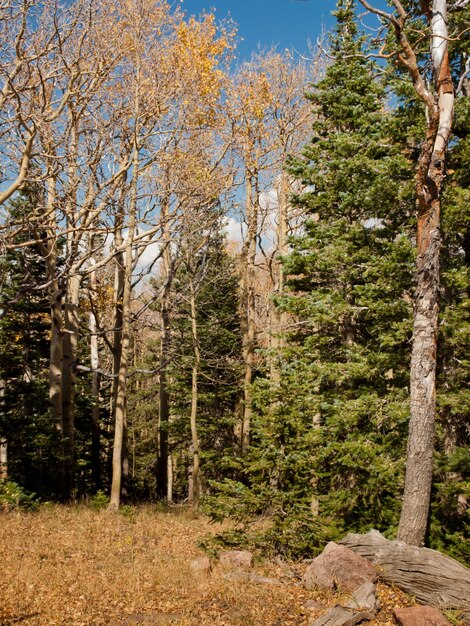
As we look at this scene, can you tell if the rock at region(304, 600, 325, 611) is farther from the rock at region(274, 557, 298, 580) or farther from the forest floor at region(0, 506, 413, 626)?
the rock at region(274, 557, 298, 580)

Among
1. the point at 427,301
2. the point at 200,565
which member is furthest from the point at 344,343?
the point at 200,565

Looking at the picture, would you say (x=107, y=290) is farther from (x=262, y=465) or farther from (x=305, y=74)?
(x=262, y=465)

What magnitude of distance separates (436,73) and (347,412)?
21.1 feet

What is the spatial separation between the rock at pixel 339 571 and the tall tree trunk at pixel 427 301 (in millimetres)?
964

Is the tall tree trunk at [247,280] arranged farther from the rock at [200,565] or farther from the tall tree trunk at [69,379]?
the rock at [200,565]

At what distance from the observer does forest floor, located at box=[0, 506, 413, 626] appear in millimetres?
5730

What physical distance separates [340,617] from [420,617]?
946 mm

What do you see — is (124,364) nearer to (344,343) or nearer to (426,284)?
(344,343)

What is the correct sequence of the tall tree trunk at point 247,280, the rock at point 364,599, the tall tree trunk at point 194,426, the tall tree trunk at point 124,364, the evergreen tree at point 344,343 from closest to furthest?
the rock at point 364,599
the evergreen tree at point 344,343
the tall tree trunk at point 124,364
the tall tree trunk at point 194,426
the tall tree trunk at point 247,280

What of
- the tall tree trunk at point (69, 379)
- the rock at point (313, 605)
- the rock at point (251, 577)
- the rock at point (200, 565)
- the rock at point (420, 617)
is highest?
the tall tree trunk at point (69, 379)

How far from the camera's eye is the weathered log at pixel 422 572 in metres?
6.04

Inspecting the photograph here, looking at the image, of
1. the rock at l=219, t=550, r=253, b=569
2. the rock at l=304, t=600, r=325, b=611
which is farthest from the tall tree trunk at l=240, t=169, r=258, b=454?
the rock at l=304, t=600, r=325, b=611

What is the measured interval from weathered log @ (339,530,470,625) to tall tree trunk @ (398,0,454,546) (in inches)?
19.9

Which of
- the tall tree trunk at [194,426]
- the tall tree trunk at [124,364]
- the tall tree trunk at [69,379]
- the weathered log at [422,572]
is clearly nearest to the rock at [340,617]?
the weathered log at [422,572]
